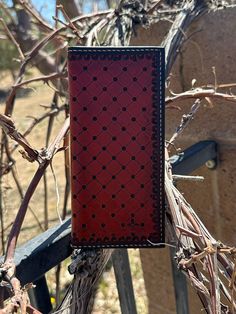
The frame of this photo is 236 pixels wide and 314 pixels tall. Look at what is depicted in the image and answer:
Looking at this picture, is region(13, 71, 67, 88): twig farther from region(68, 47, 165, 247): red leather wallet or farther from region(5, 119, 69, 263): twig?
region(68, 47, 165, 247): red leather wallet

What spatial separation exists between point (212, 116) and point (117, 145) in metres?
0.78

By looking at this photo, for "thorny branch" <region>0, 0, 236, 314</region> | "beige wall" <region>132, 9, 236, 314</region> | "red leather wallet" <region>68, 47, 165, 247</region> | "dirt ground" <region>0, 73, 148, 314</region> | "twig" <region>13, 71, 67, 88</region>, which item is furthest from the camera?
"dirt ground" <region>0, 73, 148, 314</region>

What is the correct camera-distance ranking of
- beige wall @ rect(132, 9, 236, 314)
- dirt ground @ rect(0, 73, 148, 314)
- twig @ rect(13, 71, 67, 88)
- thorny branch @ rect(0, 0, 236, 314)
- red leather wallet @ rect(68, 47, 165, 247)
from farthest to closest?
dirt ground @ rect(0, 73, 148, 314) → beige wall @ rect(132, 9, 236, 314) → twig @ rect(13, 71, 67, 88) → red leather wallet @ rect(68, 47, 165, 247) → thorny branch @ rect(0, 0, 236, 314)

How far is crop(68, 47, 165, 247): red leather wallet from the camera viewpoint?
0.94 meters

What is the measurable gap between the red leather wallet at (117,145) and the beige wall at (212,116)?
2.32 ft

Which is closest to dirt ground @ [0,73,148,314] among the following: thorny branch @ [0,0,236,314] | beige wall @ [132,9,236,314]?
thorny branch @ [0,0,236,314]

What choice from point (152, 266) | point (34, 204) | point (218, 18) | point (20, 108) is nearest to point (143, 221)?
point (218, 18)

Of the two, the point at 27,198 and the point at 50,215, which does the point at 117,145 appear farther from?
the point at 50,215

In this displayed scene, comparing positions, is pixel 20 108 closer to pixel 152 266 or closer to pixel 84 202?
pixel 152 266

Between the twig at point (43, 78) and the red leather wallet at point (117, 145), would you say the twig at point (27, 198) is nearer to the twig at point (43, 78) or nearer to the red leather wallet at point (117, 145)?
the red leather wallet at point (117, 145)

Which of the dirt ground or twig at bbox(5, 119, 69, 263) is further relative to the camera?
the dirt ground

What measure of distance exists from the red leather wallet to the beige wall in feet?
2.32

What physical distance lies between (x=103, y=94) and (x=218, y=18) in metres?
0.81

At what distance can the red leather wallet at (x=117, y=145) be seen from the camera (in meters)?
0.94
